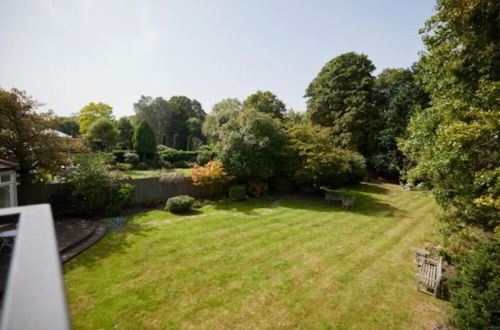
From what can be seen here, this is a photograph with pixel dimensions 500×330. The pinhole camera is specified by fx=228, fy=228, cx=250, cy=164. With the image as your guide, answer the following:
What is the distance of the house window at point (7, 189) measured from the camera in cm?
823

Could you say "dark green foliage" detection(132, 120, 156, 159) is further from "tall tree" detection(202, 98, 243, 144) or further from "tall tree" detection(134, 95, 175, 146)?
"tall tree" detection(134, 95, 175, 146)

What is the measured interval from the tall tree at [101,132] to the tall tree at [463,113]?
103 ft

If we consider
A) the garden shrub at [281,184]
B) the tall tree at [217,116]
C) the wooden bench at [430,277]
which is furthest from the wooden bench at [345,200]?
the tall tree at [217,116]

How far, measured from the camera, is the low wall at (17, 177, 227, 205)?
10270mm

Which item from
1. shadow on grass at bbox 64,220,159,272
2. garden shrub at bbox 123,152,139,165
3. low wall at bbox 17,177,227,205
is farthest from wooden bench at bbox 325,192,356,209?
garden shrub at bbox 123,152,139,165

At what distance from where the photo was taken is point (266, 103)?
93.3ft

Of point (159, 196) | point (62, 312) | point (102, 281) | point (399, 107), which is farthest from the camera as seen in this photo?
point (399, 107)

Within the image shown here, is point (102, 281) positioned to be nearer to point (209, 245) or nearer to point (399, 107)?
point (209, 245)

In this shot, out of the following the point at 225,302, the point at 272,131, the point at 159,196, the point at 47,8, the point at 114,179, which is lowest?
the point at 225,302

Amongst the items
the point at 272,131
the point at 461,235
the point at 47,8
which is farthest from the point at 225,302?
the point at 272,131

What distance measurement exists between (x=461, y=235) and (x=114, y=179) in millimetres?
14788

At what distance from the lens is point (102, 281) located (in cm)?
610

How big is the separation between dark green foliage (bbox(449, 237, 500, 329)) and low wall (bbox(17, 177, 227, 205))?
1292cm

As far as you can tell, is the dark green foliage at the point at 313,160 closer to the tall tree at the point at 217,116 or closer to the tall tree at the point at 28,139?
the tall tree at the point at 217,116
